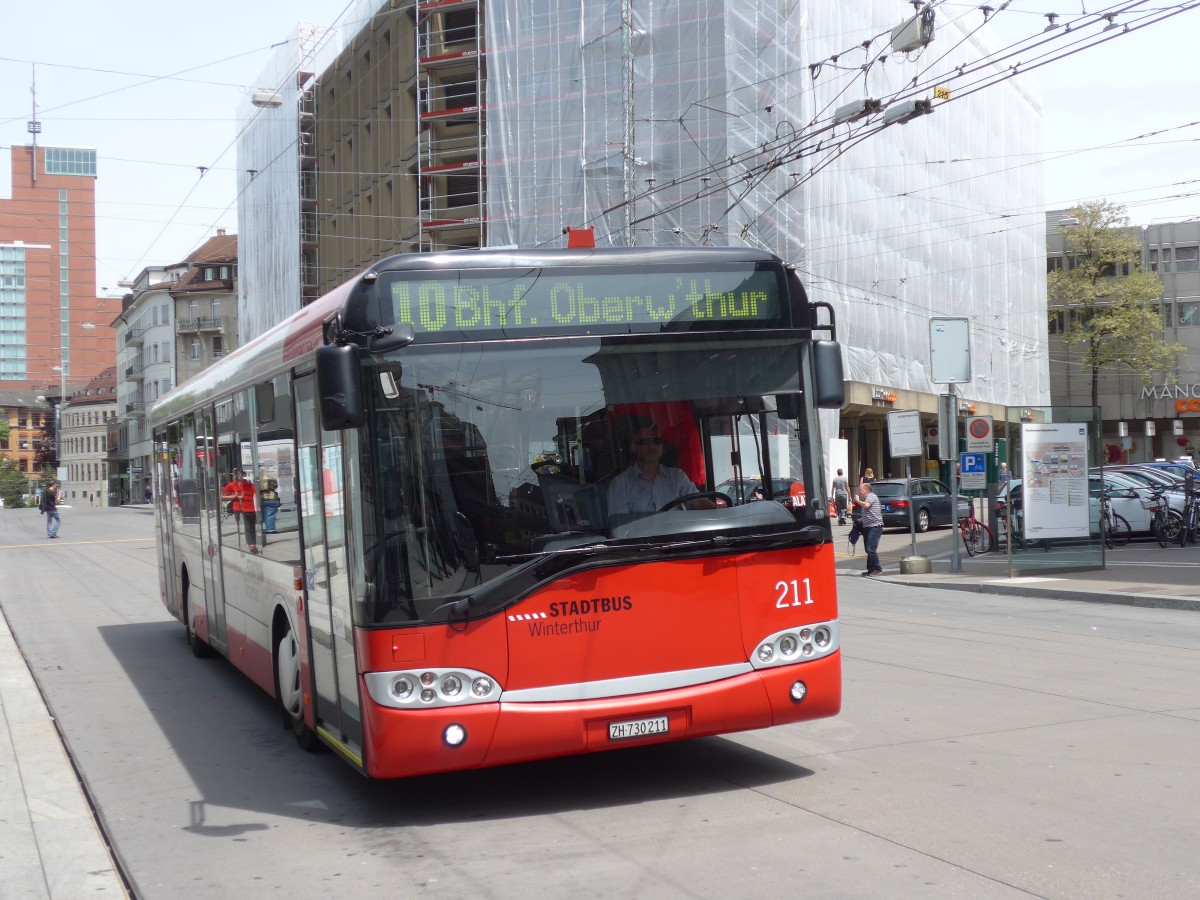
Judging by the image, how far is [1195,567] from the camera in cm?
2088

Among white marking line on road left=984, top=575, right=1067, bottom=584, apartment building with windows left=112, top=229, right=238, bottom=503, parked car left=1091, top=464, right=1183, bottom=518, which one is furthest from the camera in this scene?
apartment building with windows left=112, top=229, right=238, bottom=503

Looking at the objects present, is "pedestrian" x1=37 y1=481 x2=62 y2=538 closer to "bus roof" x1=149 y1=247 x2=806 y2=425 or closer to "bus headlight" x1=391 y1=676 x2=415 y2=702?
"bus roof" x1=149 y1=247 x2=806 y2=425

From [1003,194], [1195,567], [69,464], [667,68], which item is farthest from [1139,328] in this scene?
[69,464]

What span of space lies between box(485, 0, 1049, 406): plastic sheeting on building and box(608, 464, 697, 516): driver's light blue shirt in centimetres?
2369

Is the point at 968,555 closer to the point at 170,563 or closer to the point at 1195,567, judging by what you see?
the point at 1195,567

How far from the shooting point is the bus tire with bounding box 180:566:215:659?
1306cm

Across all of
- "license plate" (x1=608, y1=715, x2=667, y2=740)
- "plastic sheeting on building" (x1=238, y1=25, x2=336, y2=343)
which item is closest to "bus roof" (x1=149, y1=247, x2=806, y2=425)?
"license plate" (x1=608, y1=715, x2=667, y2=740)

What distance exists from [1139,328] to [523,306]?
66.8 metres

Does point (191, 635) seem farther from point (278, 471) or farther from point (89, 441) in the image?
point (89, 441)

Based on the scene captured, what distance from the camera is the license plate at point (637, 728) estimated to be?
6.34 meters

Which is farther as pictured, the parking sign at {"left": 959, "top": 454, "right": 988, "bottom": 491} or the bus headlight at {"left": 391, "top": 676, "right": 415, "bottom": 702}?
the parking sign at {"left": 959, "top": 454, "right": 988, "bottom": 491}

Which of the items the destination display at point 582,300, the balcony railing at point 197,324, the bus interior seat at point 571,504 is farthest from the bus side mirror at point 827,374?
the balcony railing at point 197,324

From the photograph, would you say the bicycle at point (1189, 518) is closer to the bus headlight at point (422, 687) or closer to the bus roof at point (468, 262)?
the bus roof at point (468, 262)

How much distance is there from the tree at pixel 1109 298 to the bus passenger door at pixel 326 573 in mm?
65376
